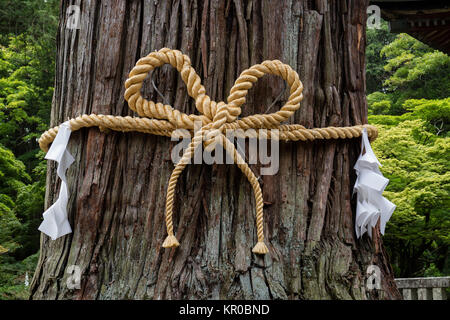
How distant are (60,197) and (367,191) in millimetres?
781

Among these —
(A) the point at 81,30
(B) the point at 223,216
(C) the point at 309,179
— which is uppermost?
(A) the point at 81,30

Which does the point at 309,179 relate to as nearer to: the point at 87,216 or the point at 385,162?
the point at 87,216

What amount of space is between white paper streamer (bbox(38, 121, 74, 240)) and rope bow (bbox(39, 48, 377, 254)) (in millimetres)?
117

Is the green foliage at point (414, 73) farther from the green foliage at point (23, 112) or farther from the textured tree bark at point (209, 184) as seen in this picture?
the textured tree bark at point (209, 184)

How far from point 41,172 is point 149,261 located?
7.53 meters

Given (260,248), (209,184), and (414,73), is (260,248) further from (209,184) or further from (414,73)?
(414,73)

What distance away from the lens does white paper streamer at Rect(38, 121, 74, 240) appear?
1016 mm

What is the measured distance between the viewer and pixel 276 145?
1047 mm

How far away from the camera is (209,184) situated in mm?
1024

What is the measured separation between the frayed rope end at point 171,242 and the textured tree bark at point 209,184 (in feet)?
0.09

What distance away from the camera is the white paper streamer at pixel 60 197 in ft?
3.33

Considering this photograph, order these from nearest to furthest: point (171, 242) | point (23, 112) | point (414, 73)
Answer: point (171, 242), point (23, 112), point (414, 73)

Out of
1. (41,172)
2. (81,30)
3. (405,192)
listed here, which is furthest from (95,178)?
(41,172)

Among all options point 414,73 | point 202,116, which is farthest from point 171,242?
point 414,73
